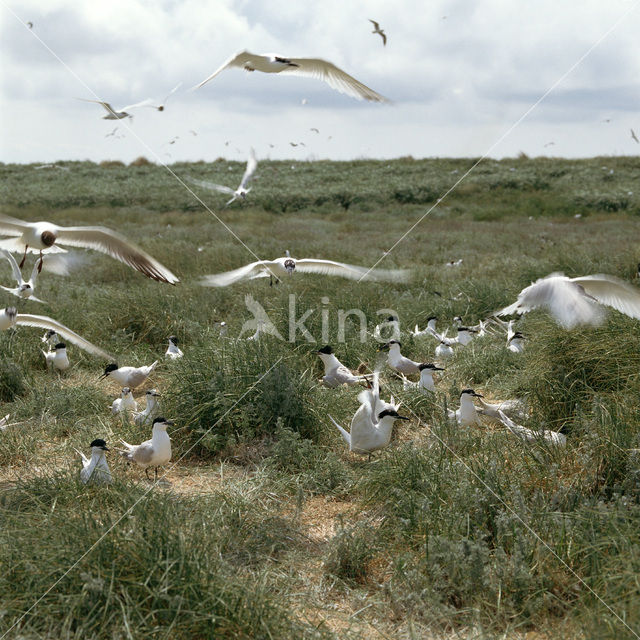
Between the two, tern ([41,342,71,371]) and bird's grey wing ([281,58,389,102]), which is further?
bird's grey wing ([281,58,389,102])

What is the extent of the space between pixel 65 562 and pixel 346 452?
8.86ft

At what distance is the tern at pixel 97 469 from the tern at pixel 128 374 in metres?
2.24

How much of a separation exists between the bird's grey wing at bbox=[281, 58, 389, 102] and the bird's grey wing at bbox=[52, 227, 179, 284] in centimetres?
288

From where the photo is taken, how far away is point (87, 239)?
5.94 m

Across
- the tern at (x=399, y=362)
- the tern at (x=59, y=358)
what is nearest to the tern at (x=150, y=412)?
the tern at (x=59, y=358)

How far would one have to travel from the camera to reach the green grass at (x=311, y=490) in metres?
3.00

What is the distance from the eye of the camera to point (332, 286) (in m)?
9.74

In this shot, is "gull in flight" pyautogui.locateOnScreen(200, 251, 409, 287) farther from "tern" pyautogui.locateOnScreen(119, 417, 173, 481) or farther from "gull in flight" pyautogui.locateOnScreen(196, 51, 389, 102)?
"tern" pyautogui.locateOnScreen(119, 417, 173, 481)

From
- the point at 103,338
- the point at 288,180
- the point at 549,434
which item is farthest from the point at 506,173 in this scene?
the point at 549,434

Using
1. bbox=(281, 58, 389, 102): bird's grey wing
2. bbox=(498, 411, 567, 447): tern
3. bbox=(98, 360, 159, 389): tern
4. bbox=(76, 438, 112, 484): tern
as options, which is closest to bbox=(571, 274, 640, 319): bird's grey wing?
bbox=(498, 411, 567, 447): tern

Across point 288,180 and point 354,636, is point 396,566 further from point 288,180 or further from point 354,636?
point 288,180

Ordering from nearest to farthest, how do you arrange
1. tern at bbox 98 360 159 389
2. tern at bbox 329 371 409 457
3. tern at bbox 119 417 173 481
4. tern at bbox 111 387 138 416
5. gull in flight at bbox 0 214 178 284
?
tern at bbox 119 417 173 481
tern at bbox 329 371 409 457
gull in flight at bbox 0 214 178 284
tern at bbox 111 387 138 416
tern at bbox 98 360 159 389

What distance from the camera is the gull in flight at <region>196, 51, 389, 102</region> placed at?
687 cm

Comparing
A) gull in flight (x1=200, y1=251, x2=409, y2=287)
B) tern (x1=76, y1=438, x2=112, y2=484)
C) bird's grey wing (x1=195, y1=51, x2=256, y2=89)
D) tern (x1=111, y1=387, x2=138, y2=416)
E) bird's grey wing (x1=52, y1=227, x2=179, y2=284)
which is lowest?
tern (x1=111, y1=387, x2=138, y2=416)
